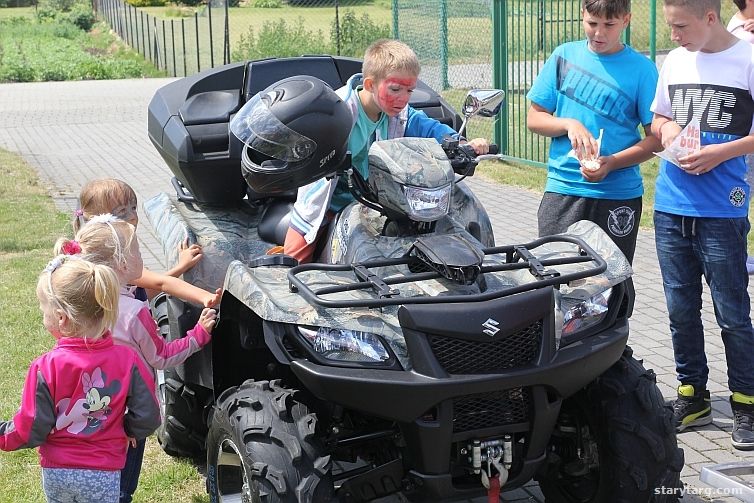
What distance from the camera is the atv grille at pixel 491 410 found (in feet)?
10.6

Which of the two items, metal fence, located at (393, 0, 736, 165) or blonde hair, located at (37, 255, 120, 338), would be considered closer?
blonde hair, located at (37, 255, 120, 338)

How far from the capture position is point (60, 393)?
3.26m

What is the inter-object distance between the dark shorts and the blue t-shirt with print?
0.03 m

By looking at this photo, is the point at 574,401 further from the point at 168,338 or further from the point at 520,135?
the point at 520,135

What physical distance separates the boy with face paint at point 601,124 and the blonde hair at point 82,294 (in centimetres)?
231

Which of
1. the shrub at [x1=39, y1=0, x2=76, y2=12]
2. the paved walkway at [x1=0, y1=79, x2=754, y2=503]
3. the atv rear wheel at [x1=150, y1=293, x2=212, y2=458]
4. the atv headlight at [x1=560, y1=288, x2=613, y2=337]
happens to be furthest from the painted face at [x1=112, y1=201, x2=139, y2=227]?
the shrub at [x1=39, y1=0, x2=76, y2=12]

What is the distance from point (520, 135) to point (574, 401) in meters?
8.84

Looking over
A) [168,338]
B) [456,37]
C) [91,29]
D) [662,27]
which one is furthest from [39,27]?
[168,338]

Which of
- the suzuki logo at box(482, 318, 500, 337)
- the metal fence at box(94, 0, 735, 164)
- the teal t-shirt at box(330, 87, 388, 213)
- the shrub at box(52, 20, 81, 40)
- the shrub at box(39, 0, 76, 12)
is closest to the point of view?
the suzuki logo at box(482, 318, 500, 337)

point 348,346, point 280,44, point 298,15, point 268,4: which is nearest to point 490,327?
point 348,346

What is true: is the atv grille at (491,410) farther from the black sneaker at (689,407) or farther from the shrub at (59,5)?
the shrub at (59,5)

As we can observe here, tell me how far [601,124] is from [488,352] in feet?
6.68

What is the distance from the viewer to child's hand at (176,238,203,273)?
4238 mm

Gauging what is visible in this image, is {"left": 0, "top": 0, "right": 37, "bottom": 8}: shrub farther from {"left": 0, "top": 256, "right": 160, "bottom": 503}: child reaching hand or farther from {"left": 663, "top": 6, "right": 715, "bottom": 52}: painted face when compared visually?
{"left": 0, "top": 256, "right": 160, "bottom": 503}: child reaching hand
